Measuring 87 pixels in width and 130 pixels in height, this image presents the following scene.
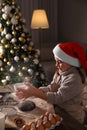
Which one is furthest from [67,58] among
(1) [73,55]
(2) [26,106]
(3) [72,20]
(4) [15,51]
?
(3) [72,20]

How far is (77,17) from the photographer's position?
5.70 m

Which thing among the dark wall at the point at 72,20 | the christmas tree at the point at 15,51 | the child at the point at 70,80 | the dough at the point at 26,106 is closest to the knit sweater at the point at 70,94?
the child at the point at 70,80

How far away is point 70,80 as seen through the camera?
5.92 feet

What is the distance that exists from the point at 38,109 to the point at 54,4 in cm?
447

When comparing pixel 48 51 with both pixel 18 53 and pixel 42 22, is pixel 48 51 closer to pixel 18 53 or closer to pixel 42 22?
pixel 42 22

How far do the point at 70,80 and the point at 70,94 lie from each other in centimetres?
9

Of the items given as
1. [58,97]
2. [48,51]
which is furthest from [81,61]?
[48,51]

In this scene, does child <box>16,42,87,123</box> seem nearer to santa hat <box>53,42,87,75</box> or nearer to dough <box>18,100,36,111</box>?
santa hat <box>53,42,87,75</box>

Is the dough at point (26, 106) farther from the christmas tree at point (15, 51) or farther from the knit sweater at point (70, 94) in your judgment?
the christmas tree at point (15, 51)

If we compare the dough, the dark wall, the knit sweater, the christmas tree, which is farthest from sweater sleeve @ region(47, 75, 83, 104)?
the dark wall

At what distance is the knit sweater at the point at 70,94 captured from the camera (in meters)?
1.76

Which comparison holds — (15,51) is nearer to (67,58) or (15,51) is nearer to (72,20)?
(67,58)

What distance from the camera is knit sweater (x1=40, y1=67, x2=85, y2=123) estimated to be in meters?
1.76

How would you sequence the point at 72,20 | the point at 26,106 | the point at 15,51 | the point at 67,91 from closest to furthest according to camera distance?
the point at 26,106 → the point at 67,91 → the point at 15,51 → the point at 72,20
